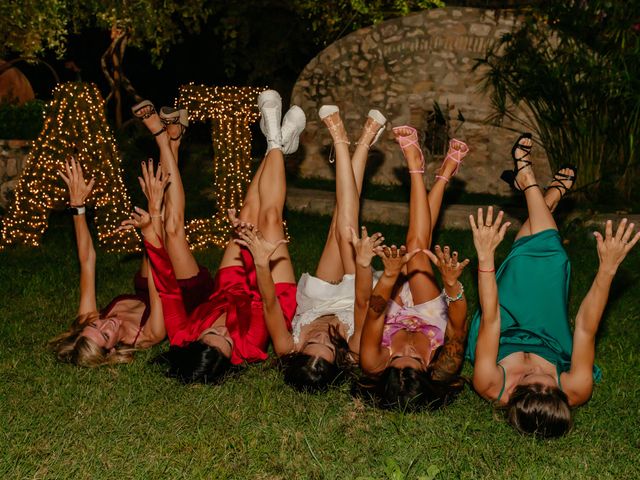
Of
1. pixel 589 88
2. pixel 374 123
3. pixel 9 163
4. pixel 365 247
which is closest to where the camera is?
pixel 365 247

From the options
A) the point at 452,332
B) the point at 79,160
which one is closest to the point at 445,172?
the point at 452,332

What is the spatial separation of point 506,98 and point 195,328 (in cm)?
704

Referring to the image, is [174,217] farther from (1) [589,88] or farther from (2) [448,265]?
(1) [589,88]

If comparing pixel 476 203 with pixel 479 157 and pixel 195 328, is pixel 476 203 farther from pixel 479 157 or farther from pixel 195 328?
pixel 195 328

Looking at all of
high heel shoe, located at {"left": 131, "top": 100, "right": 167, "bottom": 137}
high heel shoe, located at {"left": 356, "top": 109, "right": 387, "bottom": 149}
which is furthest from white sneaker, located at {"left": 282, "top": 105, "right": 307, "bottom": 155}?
high heel shoe, located at {"left": 131, "top": 100, "right": 167, "bottom": 137}

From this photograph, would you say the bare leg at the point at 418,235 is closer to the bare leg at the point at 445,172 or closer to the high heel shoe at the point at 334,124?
the bare leg at the point at 445,172

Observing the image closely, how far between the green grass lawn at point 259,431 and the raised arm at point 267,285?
0.28m

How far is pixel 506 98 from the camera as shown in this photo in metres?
Answer: 11.2

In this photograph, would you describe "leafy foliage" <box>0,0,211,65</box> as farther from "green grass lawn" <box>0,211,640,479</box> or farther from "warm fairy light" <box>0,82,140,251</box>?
"green grass lawn" <box>0,211,640,479</box>

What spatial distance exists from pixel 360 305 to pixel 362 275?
0.27 metres

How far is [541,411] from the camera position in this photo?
445 centimetres

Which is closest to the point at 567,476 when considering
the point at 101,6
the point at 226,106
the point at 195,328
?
the point at 195,328

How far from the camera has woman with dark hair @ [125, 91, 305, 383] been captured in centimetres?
518

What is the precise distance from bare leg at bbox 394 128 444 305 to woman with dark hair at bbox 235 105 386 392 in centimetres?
41
